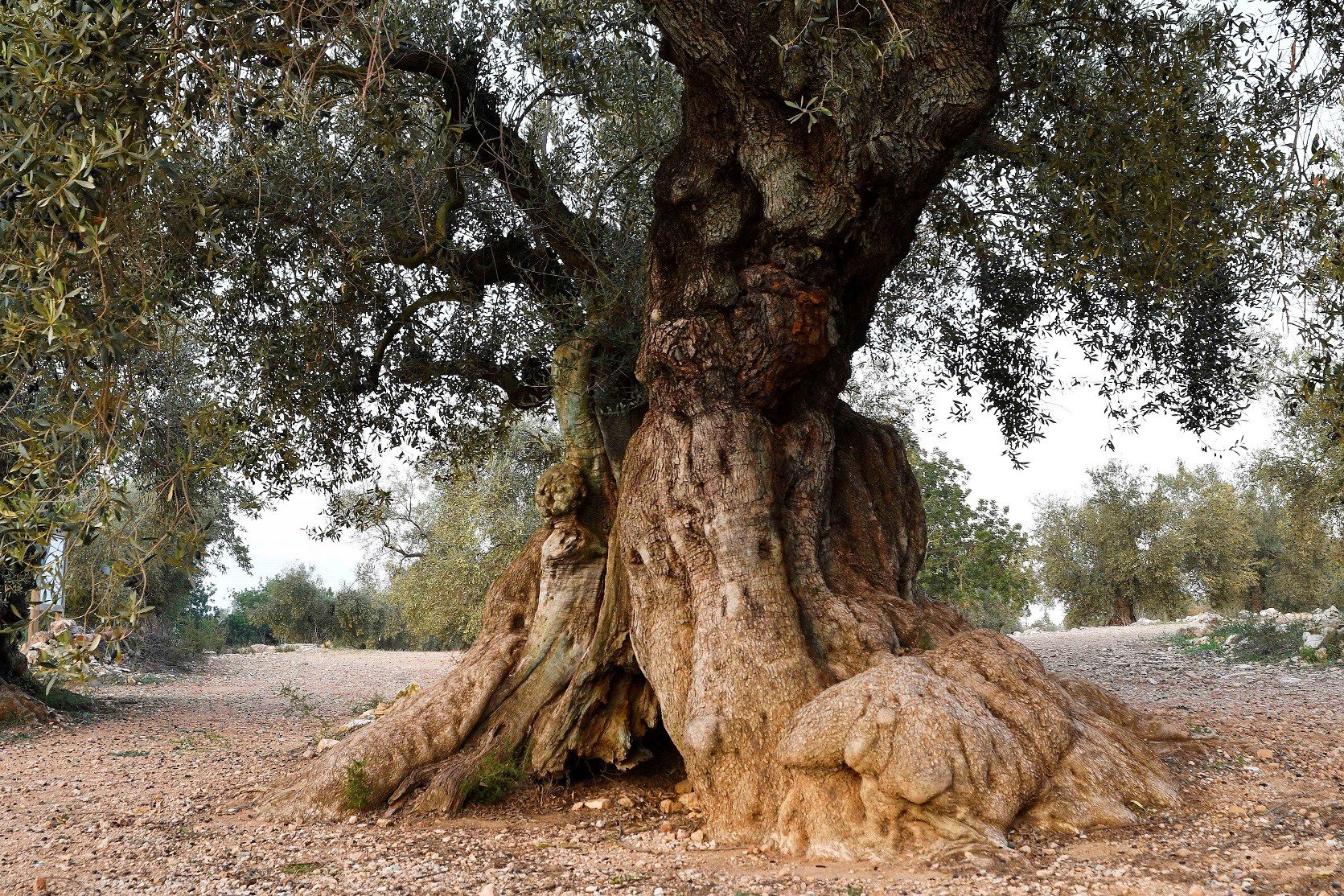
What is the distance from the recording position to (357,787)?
7156 millimetres

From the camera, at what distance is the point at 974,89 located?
6.07 m

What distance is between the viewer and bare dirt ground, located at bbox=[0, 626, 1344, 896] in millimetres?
4930

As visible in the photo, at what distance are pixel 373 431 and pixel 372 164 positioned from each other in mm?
3489

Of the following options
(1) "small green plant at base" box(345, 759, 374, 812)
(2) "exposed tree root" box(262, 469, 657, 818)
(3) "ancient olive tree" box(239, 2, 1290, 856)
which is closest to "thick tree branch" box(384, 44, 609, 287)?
(3) "ancient olive tree" box(239, 2, 1290, 856)

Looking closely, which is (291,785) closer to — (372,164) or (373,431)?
(373,431)

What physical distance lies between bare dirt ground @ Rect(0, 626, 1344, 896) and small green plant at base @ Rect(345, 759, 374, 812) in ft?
0.89

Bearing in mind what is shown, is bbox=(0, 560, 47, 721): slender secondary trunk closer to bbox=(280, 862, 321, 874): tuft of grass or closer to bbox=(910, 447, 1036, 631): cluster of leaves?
bbox=(280, 862, 321, 874): tuft of grass

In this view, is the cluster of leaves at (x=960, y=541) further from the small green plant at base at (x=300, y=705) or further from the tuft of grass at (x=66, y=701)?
the tuft of grass at (x=66, y=701)

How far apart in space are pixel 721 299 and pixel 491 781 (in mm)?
4371

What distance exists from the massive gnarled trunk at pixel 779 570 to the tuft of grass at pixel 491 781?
0.16m

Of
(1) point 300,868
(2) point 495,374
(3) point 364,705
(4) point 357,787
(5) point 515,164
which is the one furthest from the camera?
(3) point 364,705

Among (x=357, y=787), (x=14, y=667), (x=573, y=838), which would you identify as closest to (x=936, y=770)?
(x=573, y=838)

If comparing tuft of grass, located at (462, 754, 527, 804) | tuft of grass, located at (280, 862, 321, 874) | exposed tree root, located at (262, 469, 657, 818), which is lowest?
tuft of grass, located at (280, 862, 321, 874)

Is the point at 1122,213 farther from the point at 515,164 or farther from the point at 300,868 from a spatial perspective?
the point at 300,868
